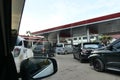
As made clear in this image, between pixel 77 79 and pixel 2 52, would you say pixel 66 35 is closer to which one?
pixel 77 79

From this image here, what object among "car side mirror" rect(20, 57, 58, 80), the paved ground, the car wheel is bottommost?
the paved ground

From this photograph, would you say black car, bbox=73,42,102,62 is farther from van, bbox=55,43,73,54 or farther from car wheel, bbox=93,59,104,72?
van, bbox=55,43,73,54

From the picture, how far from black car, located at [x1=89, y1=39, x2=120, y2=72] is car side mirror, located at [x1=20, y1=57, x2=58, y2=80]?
7.72 m

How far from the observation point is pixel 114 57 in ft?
31.9

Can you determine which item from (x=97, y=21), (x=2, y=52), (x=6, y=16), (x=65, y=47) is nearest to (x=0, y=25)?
(x=6, y=16)

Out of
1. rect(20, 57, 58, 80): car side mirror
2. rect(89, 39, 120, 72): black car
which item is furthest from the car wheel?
rect(20, 57, 58, 80): car side mirror

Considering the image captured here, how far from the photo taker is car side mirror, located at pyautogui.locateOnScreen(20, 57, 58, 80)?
189 cm

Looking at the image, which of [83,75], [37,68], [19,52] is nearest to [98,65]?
[83,75]

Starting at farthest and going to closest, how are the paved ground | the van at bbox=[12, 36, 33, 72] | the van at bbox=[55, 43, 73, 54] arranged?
1. the van at bbox=[55, 43, 73, 54]
2. the paved ground
3. the van at bbox=[12, 36, 33, 72]

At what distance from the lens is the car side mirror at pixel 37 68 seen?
6.19 feet

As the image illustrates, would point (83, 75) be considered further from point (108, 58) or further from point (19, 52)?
point (19, 52)

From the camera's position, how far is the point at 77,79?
29.7 feet

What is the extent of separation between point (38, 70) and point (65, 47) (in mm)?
30211

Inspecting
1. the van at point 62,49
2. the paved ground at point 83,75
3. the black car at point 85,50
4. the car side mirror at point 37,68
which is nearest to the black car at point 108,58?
the paved ground at point 83,75
